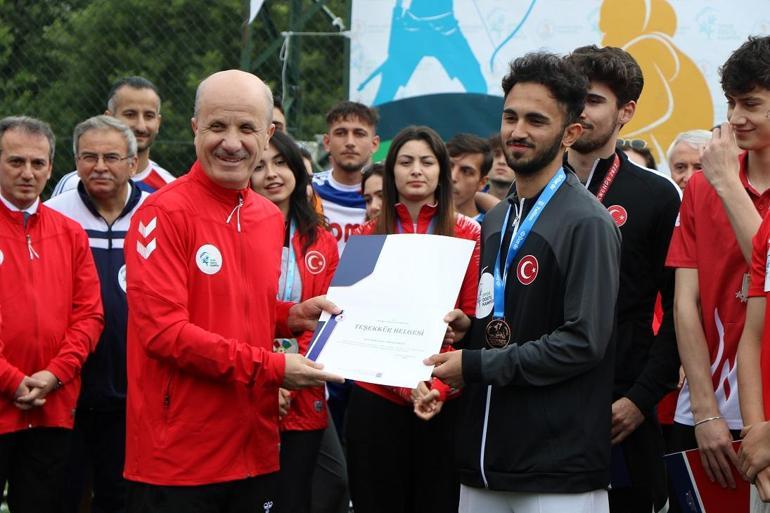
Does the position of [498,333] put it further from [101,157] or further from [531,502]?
[101,157]

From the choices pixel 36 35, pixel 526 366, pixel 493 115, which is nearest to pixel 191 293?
pixel 526 366

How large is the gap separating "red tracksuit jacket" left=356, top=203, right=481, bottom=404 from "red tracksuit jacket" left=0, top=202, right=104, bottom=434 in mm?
1438

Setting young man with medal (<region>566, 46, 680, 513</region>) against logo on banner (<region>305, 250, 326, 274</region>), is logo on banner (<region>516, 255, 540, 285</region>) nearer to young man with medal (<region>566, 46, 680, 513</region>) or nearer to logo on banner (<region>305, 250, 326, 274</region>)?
young man with medal (<region>566, 46, 680, 513</region>)

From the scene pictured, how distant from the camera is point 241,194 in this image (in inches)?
158

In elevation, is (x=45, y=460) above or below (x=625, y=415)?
below

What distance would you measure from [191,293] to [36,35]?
36.8 ft

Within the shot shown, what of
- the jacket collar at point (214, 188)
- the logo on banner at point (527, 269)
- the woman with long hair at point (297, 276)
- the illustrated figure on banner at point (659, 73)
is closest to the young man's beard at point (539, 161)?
the logo on banner at point (527, 269)

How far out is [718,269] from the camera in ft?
13.4

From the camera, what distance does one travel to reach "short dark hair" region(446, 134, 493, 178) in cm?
750

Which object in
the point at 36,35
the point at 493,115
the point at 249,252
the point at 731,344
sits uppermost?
the point at 36,35

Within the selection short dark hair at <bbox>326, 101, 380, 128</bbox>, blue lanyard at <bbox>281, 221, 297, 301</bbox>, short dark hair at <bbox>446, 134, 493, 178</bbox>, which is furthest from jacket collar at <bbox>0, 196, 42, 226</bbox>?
short dark hair at <bbox>446, 134, 493, 178</bbox>

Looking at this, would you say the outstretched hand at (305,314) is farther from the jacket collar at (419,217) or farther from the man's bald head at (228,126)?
the jacket collar at (419,217)

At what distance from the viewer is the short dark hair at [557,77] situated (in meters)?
3.79

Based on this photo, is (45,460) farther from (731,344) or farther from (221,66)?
(221,66)
